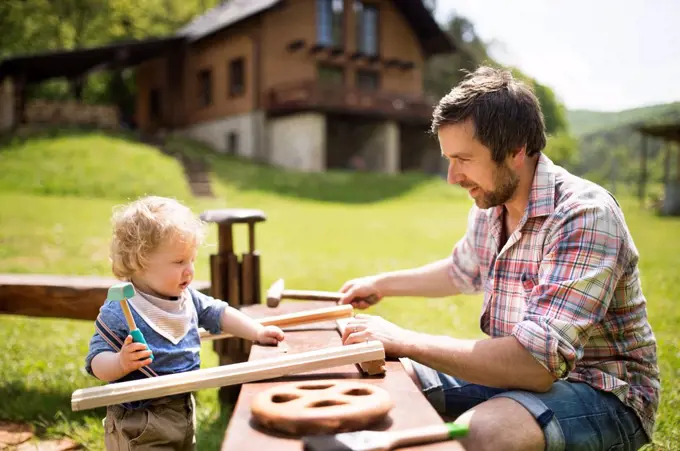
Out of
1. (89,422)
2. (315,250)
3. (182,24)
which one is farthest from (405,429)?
(182,24)

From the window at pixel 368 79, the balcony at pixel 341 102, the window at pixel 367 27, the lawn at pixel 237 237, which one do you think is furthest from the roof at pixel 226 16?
the lawn at pixel 237 237

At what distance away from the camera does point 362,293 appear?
3.05 m

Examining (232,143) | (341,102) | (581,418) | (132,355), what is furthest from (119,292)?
(232,143)

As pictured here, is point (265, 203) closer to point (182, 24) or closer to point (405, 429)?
point (405, 429)

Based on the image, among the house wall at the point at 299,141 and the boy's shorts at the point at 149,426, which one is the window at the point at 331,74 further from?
the boy's shorts at the point at 149,426

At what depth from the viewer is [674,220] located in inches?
653

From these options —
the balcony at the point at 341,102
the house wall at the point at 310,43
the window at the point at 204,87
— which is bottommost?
the balcony at the point at 341,102

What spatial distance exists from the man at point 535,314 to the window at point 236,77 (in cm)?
2164

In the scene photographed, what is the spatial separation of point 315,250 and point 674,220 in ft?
38.1

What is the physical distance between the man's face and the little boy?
3.23 feet

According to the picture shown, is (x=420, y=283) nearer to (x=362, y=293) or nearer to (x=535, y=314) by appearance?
(x=362, y=293)

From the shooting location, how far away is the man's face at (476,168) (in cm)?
227

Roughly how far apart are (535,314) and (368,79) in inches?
910

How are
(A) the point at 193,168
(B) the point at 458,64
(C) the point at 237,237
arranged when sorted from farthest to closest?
(B) the point at 458,64 < (A) the point at 193,168 < (C) the point at 237,237
